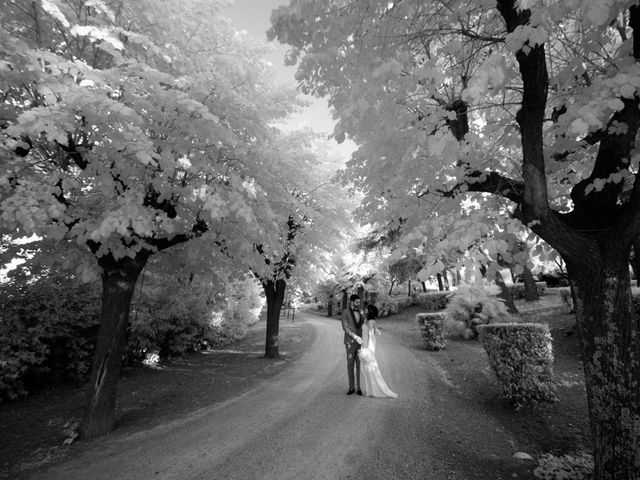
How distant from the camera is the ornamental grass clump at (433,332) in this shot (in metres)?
11.4

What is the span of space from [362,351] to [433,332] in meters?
5.63

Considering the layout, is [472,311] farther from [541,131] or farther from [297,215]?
[541,131]

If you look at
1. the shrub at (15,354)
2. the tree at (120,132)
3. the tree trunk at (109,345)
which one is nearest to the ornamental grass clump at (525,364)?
the tree at (120,132)

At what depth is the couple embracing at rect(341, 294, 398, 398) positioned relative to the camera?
672 centimetres

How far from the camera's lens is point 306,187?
393 inches

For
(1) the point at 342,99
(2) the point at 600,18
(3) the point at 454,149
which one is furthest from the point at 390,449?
(2) the point at 600,18

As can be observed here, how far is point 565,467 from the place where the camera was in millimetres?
3732

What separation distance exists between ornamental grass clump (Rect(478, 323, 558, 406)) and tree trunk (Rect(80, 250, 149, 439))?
6.83 m

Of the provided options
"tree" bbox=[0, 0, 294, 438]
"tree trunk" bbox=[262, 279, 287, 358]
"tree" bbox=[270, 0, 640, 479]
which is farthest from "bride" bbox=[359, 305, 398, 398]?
"tree trunk" bbox=[262, 279, 287, 358]

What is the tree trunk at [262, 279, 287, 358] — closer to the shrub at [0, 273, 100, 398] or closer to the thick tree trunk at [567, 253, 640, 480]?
the shrub at [0, 273, 100, 398]

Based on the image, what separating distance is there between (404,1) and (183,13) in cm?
430

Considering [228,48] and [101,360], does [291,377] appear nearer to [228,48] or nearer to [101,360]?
[101,360]

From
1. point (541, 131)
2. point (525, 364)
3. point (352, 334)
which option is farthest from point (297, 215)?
point (541, 131)

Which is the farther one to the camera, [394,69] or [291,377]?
[291,377]
